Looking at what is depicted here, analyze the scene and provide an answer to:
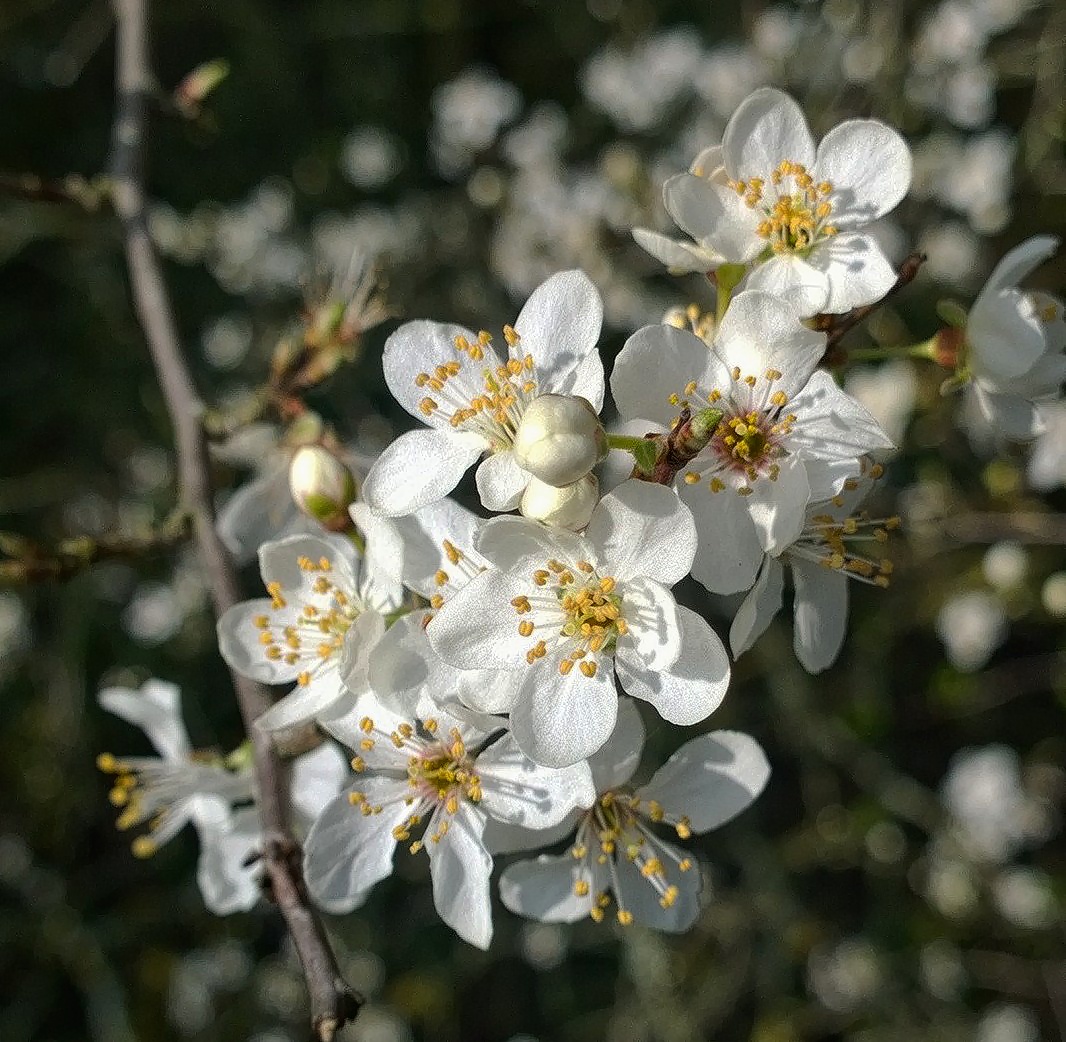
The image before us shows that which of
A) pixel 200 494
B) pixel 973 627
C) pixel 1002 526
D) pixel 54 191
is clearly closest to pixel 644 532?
pixel 200 494

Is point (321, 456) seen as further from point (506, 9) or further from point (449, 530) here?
point (506, 9)

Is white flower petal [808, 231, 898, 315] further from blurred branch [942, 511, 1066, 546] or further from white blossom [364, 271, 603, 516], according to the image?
blurred branch [942, 511, 1066, 546]

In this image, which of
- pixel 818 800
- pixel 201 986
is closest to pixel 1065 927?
pixel 818 800

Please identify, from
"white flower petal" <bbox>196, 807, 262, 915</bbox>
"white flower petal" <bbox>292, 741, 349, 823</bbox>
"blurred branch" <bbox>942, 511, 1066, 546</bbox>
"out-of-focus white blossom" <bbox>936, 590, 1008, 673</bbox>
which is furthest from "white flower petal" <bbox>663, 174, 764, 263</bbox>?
"out-of-focus white blossom" <bbox>936, 590, 1008, 673</bbox>

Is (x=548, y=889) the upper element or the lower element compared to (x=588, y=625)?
lower

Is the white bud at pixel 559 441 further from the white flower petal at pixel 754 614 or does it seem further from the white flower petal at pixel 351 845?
the white flower petal at pixel 351 845

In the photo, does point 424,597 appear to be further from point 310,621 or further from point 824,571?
point 824,571
